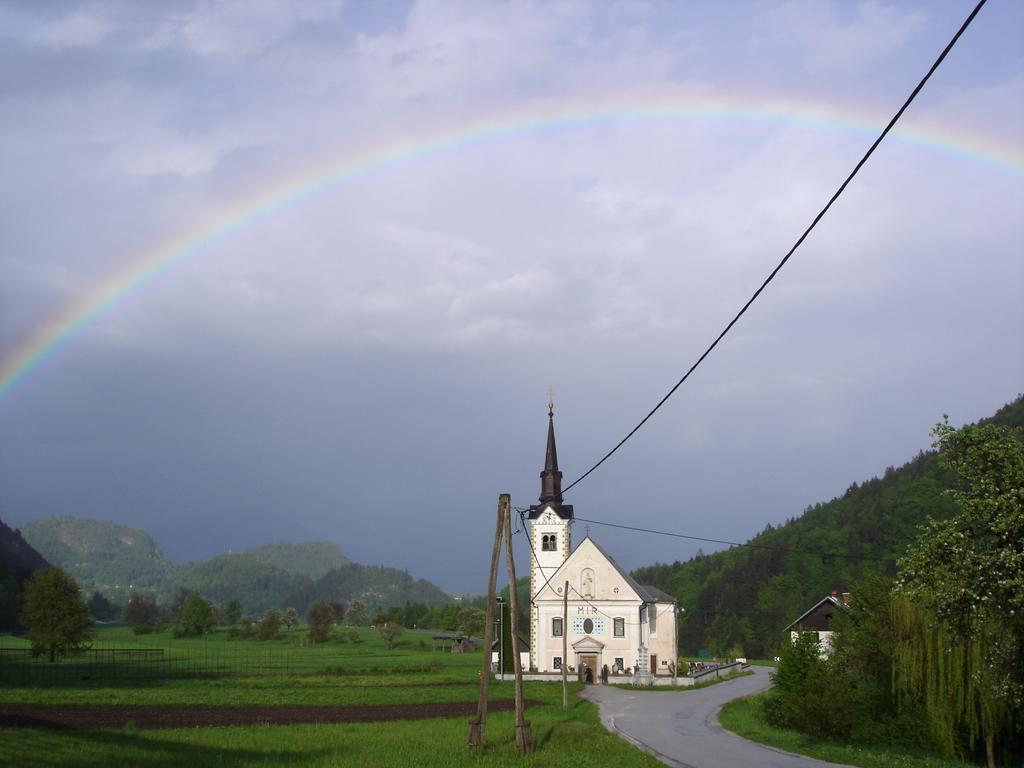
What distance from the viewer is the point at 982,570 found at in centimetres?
1748

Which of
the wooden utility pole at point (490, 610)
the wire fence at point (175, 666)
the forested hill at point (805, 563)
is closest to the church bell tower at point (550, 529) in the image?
the wire fence at point (175, 666)

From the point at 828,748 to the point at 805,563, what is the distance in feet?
385

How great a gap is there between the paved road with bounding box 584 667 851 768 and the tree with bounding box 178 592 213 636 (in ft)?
298

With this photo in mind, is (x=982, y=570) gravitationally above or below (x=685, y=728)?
above

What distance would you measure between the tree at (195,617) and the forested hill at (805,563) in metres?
70.8

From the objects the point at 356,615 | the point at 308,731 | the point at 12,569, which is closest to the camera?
the point at 308,731

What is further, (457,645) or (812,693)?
(457,645)

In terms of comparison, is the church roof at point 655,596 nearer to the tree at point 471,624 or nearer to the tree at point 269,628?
the tree at point 471,624

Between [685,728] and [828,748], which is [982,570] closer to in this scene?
[828,748]

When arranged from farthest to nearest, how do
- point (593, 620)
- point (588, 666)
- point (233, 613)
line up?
point (233, 613)
point (593, 620)
point (588, 666)

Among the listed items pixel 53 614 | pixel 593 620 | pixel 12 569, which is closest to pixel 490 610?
pixel 593 620

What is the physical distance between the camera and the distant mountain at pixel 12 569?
117694mm

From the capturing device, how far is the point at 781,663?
112 ft

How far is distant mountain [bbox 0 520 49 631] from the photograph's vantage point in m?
118
